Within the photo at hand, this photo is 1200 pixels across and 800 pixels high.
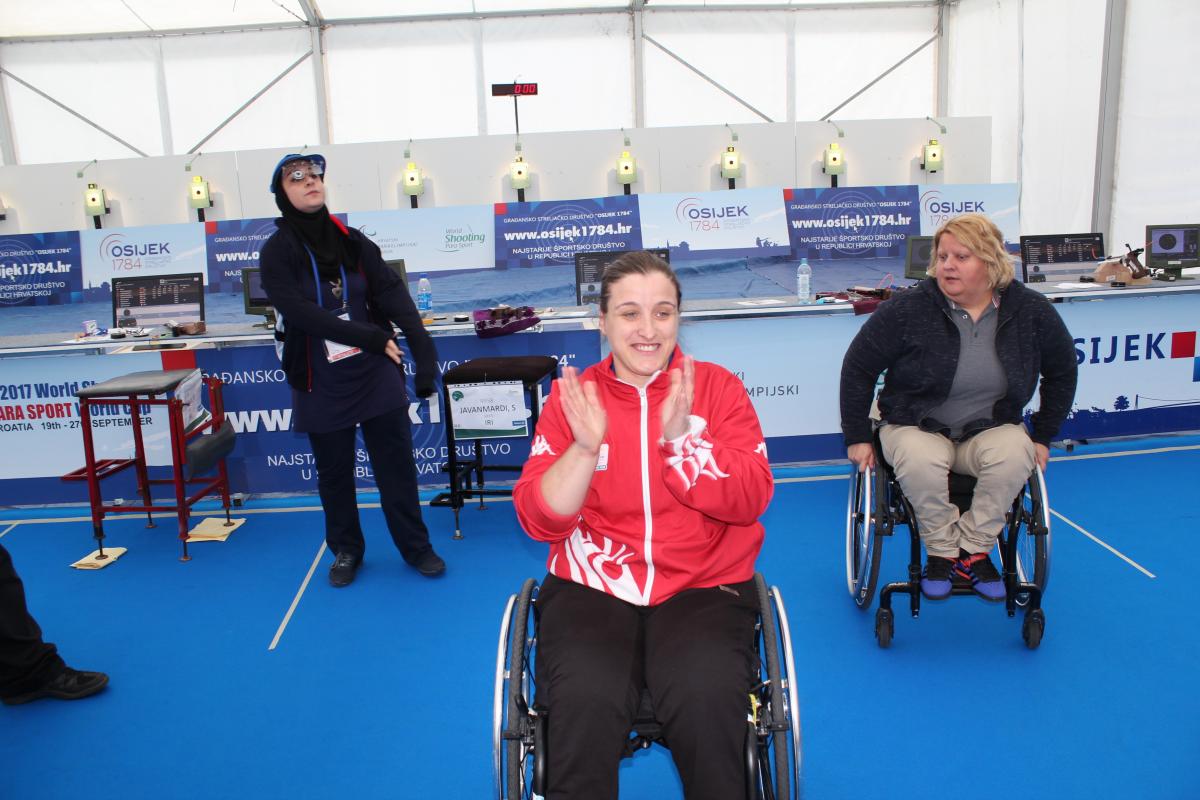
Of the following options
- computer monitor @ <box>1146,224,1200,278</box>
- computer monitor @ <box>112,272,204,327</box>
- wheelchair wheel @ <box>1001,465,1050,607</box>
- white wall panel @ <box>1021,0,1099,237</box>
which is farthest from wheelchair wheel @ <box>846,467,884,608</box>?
white wall panel @ <box>1021,0,1099,237</box>

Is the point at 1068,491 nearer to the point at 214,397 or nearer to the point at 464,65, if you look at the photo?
the point at 214,397

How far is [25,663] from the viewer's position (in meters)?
2.31

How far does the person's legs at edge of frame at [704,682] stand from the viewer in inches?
50.6

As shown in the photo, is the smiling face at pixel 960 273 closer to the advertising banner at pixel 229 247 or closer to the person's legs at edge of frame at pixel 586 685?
the person's legs at edge of frame at pixel 586 685

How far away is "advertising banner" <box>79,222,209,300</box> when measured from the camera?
7152mm

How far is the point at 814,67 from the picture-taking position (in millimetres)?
A: 10219

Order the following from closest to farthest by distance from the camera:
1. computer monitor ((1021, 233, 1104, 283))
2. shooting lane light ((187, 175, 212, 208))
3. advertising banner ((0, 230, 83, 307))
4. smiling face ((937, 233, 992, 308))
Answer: smiling face ((937, 233, 992, 308)), computer monitor ((1021, 233, 1104, 283)), advertising banner ((0, 230, 83, 307)), shooting lane light ((187, 175, 212, 208))

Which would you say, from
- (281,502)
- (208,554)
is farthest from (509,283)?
(208,554)

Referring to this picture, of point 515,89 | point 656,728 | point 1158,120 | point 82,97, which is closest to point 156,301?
point 656,728

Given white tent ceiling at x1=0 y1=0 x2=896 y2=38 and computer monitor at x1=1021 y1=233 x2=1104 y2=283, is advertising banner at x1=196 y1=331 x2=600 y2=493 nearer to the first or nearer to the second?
computer monitor at x1=1021 y1=233 x2=1104 y2=283

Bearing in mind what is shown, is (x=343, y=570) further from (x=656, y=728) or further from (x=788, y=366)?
(x=788, y=366)

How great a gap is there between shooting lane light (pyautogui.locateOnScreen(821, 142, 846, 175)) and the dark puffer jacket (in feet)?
19.9

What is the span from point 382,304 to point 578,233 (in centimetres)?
456

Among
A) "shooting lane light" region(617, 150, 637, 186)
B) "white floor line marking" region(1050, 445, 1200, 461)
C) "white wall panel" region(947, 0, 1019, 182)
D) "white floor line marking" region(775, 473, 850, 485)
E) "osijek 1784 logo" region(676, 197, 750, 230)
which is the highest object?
"white wall panel" region(947, 0, 1019, 182)
